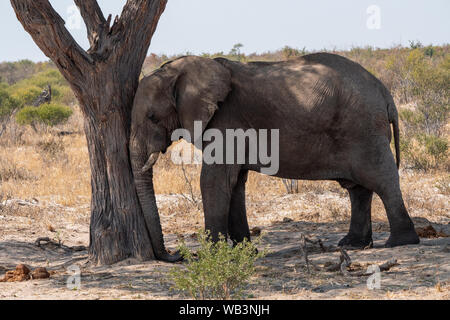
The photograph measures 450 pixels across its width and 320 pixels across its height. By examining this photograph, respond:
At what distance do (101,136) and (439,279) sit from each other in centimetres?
384

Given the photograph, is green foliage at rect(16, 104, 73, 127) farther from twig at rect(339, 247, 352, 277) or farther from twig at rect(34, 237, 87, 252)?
twig at rect(339, 247, 352, 277)

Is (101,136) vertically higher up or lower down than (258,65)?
lower down

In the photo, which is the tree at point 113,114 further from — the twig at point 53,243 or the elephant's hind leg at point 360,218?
the elephant's hind leg at point 360,218

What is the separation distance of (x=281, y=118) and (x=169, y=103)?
1.25 metres

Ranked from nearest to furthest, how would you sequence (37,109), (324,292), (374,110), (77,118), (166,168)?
(324,292), (374,110), (166,168), (37,109), (77,118)

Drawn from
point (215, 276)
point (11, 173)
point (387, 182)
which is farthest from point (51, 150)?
point (215, 276)

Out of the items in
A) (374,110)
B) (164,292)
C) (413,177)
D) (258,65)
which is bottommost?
(164,292)

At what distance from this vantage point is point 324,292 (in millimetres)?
5797

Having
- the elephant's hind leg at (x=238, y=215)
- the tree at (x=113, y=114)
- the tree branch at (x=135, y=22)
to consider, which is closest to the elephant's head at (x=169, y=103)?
the tree at (x=113, y=114)

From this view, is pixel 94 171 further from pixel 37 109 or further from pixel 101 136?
pixel 37 109

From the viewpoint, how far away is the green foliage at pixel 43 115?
19.2 m

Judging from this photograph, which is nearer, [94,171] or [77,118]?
[94,171]

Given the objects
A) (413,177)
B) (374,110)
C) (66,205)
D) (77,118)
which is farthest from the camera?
(77,118)

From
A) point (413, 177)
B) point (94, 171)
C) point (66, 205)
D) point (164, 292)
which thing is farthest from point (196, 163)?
point (164, 292)
